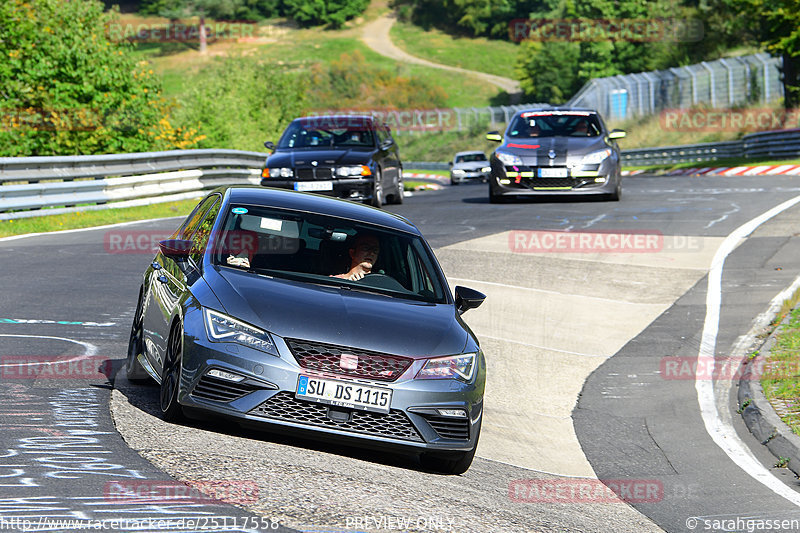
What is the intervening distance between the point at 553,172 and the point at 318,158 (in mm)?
4378

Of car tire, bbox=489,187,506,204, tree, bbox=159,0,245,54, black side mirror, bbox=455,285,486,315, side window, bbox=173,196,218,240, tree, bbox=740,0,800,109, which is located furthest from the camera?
tree, bbox=159,0,245,54

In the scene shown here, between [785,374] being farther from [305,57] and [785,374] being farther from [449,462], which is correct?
[305,57]

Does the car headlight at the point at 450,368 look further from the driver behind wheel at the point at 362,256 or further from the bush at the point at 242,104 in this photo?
the bush at the point at 242,104

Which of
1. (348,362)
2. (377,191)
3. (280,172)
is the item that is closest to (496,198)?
(377,191)

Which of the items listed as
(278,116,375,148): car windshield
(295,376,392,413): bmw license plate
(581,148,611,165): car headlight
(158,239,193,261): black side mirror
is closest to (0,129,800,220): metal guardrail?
(278,116,375,148): car windshield

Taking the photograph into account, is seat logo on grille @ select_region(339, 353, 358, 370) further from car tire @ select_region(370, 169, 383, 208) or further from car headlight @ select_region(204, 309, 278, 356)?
car tire @ select_region(370, 169, 383, 208)

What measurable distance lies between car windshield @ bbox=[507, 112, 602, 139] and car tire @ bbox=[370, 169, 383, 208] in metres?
2.99

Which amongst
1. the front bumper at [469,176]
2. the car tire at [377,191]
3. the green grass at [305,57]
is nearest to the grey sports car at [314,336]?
the car tire at [377,191]

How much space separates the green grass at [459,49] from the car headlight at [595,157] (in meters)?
114

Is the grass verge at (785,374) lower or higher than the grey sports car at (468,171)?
higher

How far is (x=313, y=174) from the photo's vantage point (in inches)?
797

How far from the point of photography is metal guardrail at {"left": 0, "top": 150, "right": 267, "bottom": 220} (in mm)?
19344

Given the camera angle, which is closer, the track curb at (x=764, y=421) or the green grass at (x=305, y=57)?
the track curb at (x=764, y=421)

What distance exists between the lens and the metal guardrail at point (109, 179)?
63.5 feet
